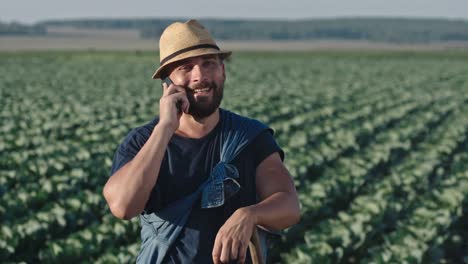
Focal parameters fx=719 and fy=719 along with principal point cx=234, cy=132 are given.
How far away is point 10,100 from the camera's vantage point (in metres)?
19.6

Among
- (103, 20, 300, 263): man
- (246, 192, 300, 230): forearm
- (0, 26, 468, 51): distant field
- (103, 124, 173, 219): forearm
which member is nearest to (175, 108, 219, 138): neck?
(103, 20, 300, 263): man

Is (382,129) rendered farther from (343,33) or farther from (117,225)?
(343,33)

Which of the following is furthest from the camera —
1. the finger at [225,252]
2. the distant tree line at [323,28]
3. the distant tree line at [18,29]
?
the distant tree line at [323,28]

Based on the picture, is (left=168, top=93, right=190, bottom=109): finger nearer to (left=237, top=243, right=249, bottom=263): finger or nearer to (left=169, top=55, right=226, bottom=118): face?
(left=169, top=55, right=226, bottom=118): face

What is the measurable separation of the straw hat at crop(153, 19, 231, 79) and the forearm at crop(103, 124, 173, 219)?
0.90 feet

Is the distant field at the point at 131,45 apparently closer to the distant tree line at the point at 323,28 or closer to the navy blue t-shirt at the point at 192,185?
the distant tree line at the point at 323,28

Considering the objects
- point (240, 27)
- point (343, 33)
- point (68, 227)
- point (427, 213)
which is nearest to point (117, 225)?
point (68, 227)

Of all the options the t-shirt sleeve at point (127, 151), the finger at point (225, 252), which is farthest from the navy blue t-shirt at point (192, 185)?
the finger at point (225, 252)

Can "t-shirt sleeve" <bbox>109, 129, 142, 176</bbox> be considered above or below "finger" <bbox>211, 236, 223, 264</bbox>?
above

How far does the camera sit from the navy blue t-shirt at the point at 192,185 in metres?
2.55

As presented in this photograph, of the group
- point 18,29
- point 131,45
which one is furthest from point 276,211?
point 18,29

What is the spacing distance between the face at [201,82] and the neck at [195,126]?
0.03m

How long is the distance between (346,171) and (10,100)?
1268 cm

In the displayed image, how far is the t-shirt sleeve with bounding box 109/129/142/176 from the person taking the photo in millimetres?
2580
